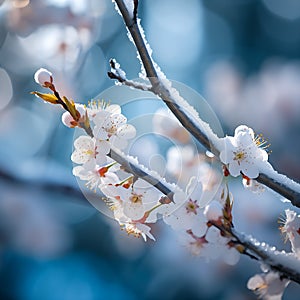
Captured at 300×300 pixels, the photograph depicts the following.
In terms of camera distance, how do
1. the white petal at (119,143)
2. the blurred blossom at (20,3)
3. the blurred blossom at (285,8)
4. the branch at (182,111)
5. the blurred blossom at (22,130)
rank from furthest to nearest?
1. the blurred blossom at (285,8)
2. the blurred blossom at (22,130)
3. the blurred blossom at (20,3)
4. the white petal at (119,143)
5. the branch at (182,111)

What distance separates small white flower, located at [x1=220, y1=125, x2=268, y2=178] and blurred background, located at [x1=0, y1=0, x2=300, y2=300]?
0.09 meters

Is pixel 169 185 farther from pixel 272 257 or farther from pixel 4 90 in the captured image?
pixel 4 90

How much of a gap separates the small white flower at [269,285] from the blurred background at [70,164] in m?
0.18

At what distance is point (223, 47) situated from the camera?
673cm

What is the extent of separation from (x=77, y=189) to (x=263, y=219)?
1236 mm

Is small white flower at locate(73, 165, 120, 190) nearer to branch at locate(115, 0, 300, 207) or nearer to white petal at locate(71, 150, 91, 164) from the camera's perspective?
white petal at locate(71, 150, 91, 164)

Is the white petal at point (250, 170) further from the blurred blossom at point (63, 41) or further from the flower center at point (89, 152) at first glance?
A: the blurred blossom at point (63, 41)

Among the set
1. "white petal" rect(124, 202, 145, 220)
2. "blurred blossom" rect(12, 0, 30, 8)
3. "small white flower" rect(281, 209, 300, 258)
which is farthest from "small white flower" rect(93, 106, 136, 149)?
"blurred blossom" rect(12, 0, 30, 8)

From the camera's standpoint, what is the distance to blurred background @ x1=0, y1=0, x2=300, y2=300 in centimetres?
220

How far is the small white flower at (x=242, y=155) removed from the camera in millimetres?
808

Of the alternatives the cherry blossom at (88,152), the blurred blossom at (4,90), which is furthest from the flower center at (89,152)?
the blurred blossom at (4,90)

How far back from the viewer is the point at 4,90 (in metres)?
2.83

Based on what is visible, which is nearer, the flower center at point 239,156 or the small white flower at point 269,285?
the flower center at point 239,156

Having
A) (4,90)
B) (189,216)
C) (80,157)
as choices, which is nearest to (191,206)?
(189,216)
